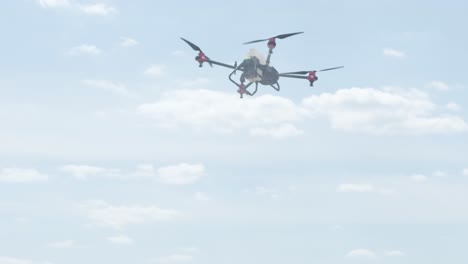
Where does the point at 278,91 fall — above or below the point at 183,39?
below

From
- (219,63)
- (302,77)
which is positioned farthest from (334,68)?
(219,63)

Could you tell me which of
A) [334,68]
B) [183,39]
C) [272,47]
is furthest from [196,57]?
[334,68]

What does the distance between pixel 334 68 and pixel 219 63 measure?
766 inches

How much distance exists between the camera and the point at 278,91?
137m

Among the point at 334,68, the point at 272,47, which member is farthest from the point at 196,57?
the point at 334,68

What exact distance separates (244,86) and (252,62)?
4.46 m

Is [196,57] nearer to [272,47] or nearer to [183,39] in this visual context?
[183,39]

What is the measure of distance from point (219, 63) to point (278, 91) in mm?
11144

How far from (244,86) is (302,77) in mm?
10974

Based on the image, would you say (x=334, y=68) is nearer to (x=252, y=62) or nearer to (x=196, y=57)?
(x=252, y=62)

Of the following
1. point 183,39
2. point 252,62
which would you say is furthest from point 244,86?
point 183,39

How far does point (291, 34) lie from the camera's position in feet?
433

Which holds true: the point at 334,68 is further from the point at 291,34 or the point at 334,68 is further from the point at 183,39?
the point at 183,39

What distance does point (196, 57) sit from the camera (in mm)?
136250
